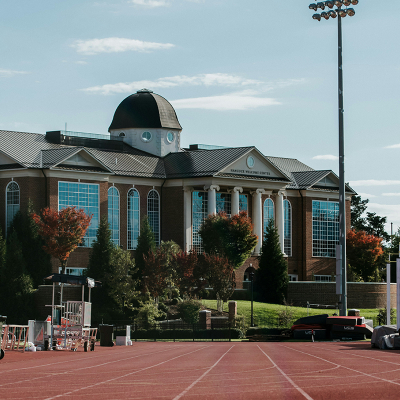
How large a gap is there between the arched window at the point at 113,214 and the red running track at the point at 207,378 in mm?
44398

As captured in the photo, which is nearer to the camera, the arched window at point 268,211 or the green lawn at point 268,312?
the green lawn at point 268,312

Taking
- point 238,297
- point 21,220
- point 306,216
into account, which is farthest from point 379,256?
point 21,220

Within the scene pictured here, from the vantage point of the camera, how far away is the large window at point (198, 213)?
7469cm

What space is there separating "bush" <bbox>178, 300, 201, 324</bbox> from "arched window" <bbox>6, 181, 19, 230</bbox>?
624 inches

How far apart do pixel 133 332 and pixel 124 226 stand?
20684mm

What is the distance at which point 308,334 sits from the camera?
46688mm

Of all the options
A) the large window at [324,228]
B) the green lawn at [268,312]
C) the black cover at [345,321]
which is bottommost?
the green lawn at [268,312]

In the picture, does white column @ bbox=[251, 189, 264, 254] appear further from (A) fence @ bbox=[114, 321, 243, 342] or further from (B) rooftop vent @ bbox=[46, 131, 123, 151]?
(A) fence @ bbox=[114, 321, 243, 342]

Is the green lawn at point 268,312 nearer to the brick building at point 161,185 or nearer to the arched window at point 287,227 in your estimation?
the brick building at point 161,185

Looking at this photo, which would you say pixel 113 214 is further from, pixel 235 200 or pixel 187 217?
pixel 235 200

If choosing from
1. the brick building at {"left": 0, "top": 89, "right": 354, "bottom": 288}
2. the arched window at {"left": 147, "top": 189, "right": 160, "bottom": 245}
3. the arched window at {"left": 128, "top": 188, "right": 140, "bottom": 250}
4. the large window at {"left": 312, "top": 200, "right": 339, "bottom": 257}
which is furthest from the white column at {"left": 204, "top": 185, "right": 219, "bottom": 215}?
the large window at {"left": 312, "top": 200, "right": 339, "bottom": 257}

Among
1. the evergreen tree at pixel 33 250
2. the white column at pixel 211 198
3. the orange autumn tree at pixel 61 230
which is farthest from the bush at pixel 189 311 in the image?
the white column at pixel 211 198

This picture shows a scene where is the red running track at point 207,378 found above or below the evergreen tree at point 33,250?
below

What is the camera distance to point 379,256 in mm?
84562
